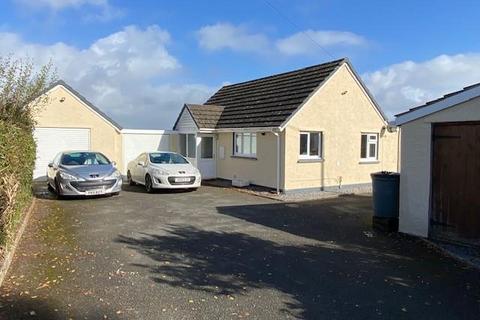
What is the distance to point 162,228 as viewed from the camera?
9.48 metres

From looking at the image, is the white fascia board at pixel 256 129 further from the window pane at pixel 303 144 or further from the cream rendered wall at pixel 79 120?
the cream rendered wall at pixel 79 120

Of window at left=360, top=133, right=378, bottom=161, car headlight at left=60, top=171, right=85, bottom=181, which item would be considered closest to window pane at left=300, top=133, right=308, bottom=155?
window at left=360, top=133, right=378, bottom=161

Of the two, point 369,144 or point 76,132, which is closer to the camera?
point 369,144

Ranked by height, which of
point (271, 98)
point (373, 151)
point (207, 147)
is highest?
point (271, 98)

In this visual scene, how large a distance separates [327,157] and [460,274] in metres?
11.1

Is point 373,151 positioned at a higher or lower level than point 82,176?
higher

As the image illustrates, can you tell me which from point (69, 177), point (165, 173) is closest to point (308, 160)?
point (165, 173)

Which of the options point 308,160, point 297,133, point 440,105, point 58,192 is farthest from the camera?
point 308,160

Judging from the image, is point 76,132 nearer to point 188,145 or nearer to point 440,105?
point 188,145

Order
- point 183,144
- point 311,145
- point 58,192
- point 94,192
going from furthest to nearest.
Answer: point 183,144 < point 311,145 < point 58,192 < point 94,192

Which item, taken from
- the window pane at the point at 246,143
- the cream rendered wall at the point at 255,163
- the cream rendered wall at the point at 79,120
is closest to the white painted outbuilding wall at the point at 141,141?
the cream rendered wall at the point at 79,120

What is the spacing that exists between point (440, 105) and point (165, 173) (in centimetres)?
998

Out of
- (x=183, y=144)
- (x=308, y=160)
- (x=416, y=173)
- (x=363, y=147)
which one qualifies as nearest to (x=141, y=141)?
(x=183, y=144)

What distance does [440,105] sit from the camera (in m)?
8.31
